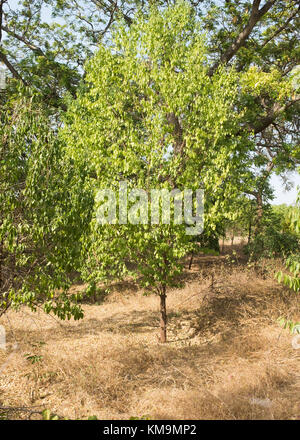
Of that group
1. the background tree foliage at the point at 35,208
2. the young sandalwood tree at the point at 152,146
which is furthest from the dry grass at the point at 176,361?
the young sandalwood tree at the point at 152,146

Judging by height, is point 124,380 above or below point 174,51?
below

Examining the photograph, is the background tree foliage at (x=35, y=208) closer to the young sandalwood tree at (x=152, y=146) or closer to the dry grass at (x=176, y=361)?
the dry grass at (x=176, y=361)

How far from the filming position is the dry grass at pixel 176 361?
6602mm

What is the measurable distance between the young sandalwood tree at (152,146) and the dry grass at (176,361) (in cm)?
217

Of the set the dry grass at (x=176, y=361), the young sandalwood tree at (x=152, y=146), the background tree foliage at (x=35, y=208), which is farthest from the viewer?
the young sandalwood tree at (x=152, y=146)

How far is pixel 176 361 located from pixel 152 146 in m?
5.64

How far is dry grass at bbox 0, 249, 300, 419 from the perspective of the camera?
6.60 metres

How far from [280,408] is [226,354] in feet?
10.4

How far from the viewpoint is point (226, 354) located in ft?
30.3

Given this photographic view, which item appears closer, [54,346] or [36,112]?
[36,112]

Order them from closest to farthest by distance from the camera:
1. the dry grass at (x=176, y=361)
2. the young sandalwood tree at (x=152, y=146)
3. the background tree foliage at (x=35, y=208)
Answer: the background tree foliage at (x=35, y=208)
the dry grass at (x=176, y=361)
the young sandalwood tree at (x=152, y=146)
